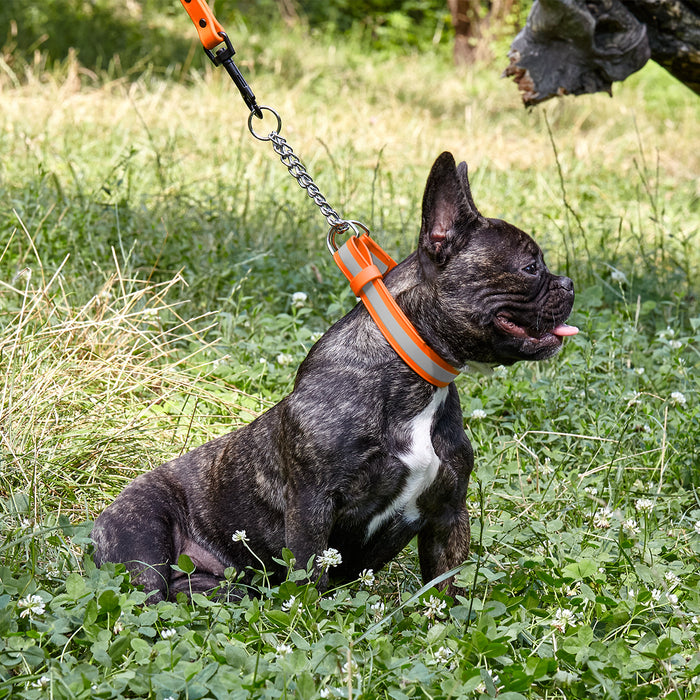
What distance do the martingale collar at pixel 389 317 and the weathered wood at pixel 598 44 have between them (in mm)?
2465

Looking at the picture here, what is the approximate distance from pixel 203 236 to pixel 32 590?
134 inches

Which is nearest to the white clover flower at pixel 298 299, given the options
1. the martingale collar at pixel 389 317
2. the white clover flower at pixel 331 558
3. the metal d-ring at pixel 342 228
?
the metal d-ring at pixel 342 228

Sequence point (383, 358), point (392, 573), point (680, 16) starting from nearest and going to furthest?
1. point (383, 358)
2. point (392, 573)
3. point (680, 16)

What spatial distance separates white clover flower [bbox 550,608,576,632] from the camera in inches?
106

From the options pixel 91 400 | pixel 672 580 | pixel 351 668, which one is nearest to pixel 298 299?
pixel 91 400

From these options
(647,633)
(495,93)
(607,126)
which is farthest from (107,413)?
(495,93)

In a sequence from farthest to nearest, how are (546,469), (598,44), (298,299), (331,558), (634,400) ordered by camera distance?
(298,299) → (598,44) → (634,400) → (546,469) → (331,558)

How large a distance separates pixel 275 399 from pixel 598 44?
101 inches

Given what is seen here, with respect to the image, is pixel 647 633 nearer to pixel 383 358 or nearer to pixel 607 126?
pixel 383 358

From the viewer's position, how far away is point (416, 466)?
2.83 metres

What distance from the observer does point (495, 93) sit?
11.9m

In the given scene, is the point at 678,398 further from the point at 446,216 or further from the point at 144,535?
the point at 144,535

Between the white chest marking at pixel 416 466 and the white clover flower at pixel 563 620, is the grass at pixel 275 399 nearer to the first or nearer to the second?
the white clover flower at pixel 563 620

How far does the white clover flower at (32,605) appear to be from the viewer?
2520 millimetres
